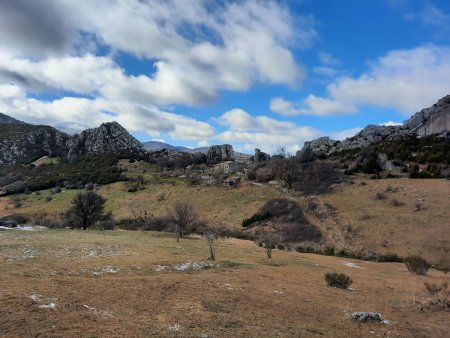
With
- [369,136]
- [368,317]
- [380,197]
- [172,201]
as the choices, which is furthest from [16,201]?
[369,136]

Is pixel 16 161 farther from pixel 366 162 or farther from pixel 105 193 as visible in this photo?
pixel 366 162

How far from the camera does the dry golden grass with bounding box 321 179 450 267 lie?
40.4 metres

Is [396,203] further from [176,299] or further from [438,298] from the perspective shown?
[176,299]

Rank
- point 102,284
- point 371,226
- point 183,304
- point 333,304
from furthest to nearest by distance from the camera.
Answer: point 371,226 < point 333,304 < point 102,284 < point 183,304

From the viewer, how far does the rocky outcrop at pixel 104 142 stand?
465 ft

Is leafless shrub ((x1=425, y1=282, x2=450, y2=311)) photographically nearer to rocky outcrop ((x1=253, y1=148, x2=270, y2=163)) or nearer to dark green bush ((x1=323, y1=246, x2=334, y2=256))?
dark green bush ((x1=323, y1=246, x2=334, y2=256))

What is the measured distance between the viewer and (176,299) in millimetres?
13477

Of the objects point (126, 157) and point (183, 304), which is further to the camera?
point (126, 157)

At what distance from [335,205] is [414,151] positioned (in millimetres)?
33307

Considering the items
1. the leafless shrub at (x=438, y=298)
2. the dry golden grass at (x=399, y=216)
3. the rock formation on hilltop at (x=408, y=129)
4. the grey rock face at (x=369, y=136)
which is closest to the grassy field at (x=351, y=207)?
the dry golden grass at (x=399, y=216)

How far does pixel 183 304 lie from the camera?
42.5ft

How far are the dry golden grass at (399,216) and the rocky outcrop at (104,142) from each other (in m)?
102

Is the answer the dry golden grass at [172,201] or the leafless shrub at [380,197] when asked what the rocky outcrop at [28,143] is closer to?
the dry golden grass at [172,201]

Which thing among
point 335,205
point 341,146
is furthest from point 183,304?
point 341,146
